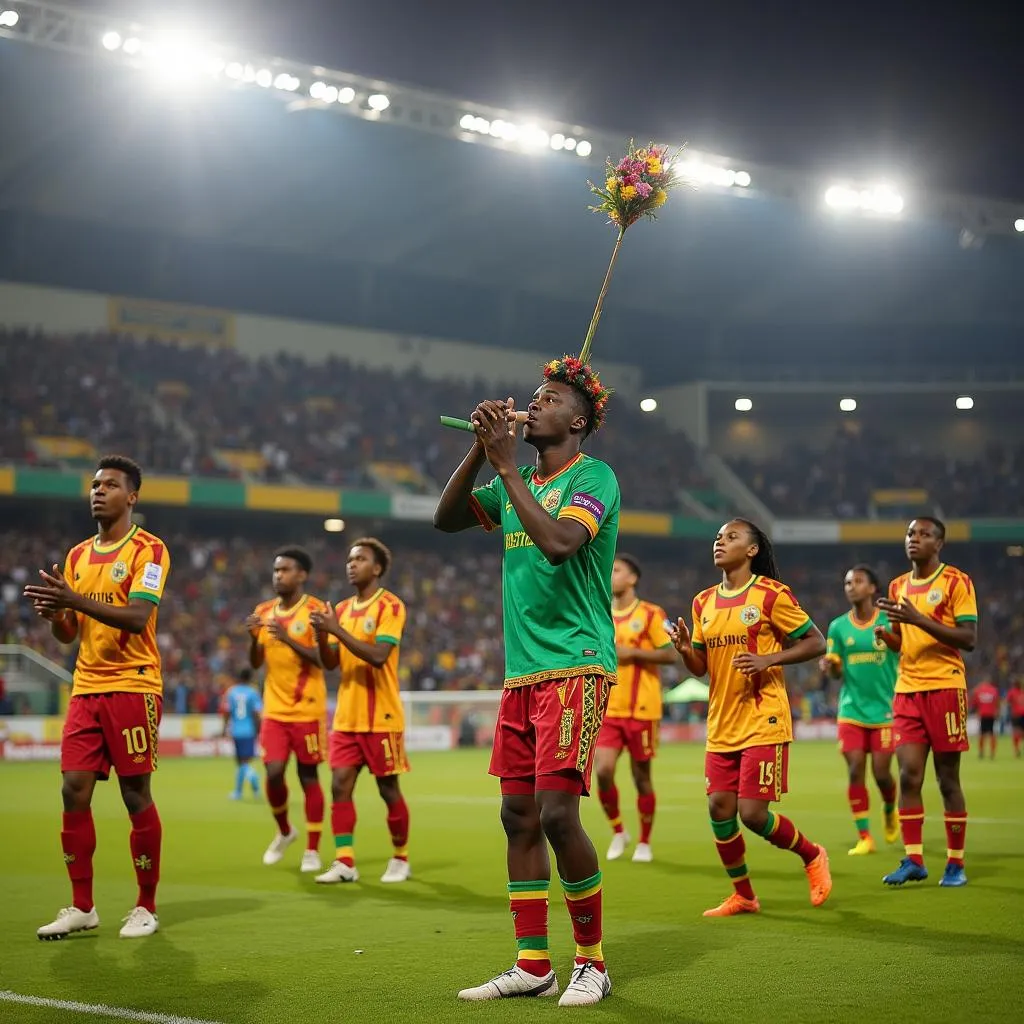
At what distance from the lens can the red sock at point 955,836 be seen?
1037 cm

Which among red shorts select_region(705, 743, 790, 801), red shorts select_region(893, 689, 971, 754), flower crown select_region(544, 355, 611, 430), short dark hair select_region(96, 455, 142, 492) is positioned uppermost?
flower crown select_region(544, 355, 611, 430)

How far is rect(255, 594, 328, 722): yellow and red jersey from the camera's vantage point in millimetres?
12516

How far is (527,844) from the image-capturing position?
21.2 ft

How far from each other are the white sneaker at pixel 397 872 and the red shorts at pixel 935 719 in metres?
4.07

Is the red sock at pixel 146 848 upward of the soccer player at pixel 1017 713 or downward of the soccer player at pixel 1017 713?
upward

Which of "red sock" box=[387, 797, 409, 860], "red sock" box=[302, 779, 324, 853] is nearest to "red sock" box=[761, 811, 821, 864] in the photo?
"red sock" box=[387, 797, 409, 860]

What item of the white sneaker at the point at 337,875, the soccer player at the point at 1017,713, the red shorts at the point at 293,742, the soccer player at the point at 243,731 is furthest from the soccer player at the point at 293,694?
the soccer player at the point at 1017,713

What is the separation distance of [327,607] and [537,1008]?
5.76 meters

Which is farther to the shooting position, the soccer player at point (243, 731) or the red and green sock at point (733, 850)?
the soccer player at point (243, 731)

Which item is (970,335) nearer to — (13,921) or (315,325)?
(315,325)

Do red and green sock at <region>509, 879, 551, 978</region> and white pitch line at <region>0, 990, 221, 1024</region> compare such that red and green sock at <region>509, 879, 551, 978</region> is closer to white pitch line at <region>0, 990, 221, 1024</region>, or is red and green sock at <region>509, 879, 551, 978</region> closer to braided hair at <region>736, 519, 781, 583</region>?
white pitch line at <region>0, 990, 221, 1024</region>

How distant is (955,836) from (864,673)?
10.7ft

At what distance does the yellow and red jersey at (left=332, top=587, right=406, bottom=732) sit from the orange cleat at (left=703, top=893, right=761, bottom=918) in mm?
3353

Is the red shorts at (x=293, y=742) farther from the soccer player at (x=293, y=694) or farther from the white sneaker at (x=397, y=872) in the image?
the white sneaker at (x=397, y=872)
